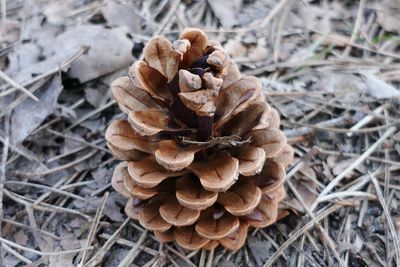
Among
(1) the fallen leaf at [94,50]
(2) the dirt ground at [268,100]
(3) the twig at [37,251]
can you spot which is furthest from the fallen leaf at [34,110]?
(3) the twig at [37,251]

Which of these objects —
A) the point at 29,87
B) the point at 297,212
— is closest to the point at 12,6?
the point at 29,87

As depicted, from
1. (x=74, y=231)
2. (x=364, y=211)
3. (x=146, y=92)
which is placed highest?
(x=146, y=92)

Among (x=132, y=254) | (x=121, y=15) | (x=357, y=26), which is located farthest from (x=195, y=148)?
(x=357, y=26)

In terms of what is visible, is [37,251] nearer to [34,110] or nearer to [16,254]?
[16,254]

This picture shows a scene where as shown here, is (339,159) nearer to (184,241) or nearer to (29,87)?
(184,241)

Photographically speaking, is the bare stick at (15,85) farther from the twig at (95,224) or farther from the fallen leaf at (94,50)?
the twig at (95,224)

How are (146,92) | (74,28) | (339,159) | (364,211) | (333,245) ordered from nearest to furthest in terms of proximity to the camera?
(146,92), (333,245), (364,211), (339,159), (74,28)

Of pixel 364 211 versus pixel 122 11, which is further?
pixel 122 11
